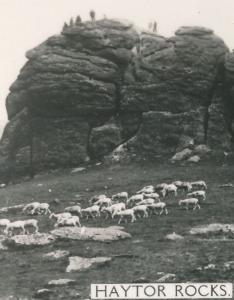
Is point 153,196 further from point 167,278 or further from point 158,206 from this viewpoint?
point 167,278

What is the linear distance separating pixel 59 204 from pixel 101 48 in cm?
2152

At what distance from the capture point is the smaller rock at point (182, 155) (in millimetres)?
48500

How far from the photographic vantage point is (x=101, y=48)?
2162 inches

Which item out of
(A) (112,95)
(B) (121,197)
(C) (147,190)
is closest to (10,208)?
(B) (121,197)

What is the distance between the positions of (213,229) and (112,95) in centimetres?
2872

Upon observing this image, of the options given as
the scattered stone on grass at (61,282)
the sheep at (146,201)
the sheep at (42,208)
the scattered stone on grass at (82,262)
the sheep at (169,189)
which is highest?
the scattered stone on grass at (61,282)

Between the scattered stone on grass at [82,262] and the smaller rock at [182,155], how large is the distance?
25.6m

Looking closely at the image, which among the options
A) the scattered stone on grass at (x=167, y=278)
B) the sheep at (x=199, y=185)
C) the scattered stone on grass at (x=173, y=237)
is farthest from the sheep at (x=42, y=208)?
the scattered stone on grass at (x=167, y=278)

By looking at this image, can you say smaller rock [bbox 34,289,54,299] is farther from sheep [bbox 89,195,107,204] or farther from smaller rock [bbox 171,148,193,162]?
smaller rock [bbox 171,148,193,162]

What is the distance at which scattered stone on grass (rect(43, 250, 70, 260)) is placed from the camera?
80.1 feet

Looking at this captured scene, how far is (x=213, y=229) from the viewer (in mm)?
26531

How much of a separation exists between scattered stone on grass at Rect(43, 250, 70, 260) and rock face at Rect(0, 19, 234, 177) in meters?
26.1

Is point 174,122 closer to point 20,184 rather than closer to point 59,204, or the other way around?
point 20,184

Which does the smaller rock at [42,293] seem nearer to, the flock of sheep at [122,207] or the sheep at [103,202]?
the flock of sheep at [122,207]
